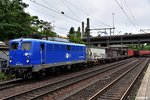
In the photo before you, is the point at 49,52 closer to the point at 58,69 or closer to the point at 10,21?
the point at 58,69

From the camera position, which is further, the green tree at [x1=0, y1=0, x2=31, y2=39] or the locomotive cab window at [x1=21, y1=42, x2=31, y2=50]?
the green tree at [x1=0, y1=0, x2=31, y2=39]

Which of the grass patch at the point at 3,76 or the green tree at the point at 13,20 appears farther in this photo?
the green tree at the point at 13,20

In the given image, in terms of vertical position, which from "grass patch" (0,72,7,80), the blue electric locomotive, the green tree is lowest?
"grass patch" (0,72,7,80)

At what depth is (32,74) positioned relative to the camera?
2066 centimetres

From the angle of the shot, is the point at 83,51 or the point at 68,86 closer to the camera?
the point at 68,86

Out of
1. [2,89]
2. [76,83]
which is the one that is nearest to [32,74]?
[76,83]

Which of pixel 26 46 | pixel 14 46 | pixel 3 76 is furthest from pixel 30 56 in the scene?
pixel 3 76

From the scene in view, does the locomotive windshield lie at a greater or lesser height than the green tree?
lesser

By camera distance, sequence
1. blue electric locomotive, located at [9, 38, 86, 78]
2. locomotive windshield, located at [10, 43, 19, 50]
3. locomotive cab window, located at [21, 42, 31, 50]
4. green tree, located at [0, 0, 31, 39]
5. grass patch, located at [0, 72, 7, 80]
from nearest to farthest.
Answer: blue electric locomotive, located at [9, 38, 86, 78]
locomotive cab window, located at [21, 42, 31, 50]
locomotive windshield, located at [10, 43, 19, 50]
grass patch, located at [0, 72, 7, 80]
green tree, located at [0, 0, 31, 39]

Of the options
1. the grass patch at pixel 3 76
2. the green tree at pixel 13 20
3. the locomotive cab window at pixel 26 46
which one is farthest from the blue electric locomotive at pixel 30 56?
the green tree at pixel 13 20

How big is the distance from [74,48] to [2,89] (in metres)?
13.1

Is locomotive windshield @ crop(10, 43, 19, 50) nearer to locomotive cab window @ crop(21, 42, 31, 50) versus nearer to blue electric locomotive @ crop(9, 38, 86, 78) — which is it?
blue electric locomotive @ crop(9, 38, 86, 78)

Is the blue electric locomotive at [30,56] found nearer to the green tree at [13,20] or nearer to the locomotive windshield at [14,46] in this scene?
the locomotive windshield at [14,46]

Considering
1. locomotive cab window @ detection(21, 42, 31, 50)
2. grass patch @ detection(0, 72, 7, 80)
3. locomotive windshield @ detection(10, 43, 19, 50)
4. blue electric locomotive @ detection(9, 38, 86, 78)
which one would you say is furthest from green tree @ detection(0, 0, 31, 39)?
locomotive cab window @ detection(21, 42, 31, 50)
